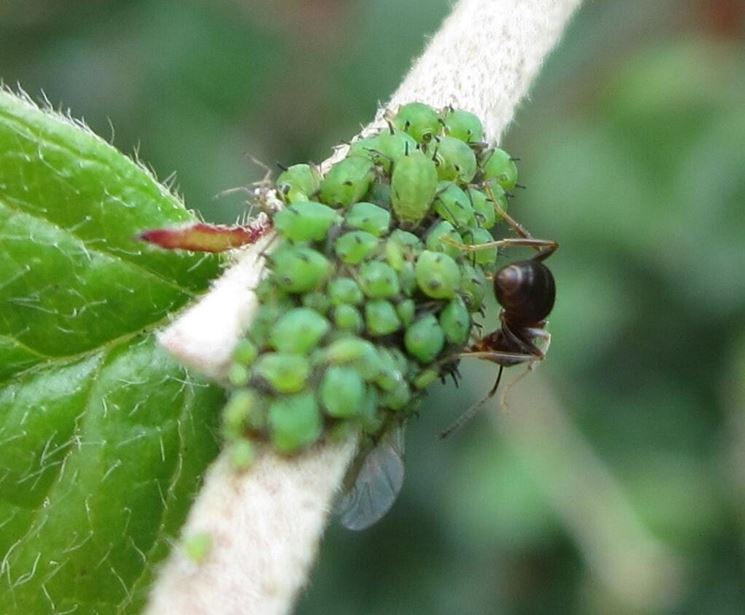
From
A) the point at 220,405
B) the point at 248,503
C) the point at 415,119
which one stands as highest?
the point at 415,119

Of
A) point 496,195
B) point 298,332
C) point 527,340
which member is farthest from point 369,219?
point 527,340

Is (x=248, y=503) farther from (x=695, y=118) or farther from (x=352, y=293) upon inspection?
(x=695, y=118)

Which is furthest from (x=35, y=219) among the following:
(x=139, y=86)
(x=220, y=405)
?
(x=139, y=86)

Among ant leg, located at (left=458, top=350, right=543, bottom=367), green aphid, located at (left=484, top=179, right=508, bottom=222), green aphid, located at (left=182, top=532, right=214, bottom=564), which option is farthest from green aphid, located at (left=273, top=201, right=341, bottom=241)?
ant leg, located at (left=458, top=350, right=543, bottom=367)

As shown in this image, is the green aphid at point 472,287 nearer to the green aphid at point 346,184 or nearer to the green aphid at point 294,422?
the green aphid at point 346,184

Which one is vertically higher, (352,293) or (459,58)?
(459,58)

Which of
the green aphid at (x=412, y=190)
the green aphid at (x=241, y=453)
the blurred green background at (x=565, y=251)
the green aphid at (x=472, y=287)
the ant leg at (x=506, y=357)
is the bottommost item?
the blurred green background at (x=565, y=251)

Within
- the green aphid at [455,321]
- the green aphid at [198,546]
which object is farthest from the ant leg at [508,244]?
the green aphid at [198,546]

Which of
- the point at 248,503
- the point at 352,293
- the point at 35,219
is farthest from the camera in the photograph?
the point at 35,219

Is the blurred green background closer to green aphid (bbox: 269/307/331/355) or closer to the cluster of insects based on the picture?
the cluster of insects
